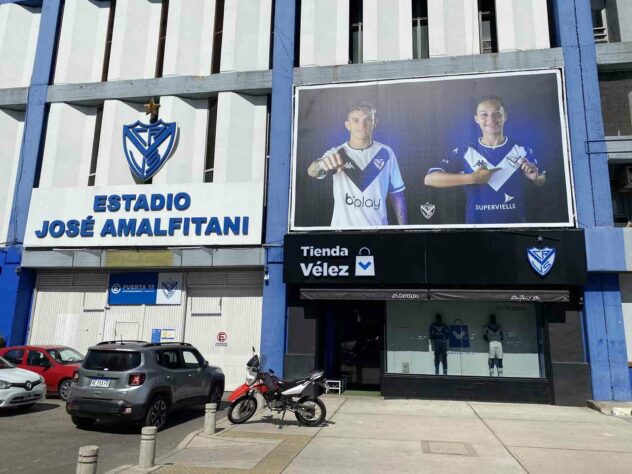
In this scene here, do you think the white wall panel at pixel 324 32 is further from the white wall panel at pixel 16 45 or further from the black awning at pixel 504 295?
the white wall panel at pixel 16 45

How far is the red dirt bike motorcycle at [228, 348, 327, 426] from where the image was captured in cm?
982

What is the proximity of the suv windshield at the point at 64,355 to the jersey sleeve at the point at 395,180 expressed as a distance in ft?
35.0

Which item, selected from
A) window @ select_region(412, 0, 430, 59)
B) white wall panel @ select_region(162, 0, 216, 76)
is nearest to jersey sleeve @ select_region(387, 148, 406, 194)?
window @ select_region(412, 0, 430, 59)

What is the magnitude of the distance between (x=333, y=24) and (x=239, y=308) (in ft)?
33.9

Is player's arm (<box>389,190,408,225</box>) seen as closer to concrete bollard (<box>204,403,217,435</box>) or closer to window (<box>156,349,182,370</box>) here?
window (<box>156,349,182,370</box>)

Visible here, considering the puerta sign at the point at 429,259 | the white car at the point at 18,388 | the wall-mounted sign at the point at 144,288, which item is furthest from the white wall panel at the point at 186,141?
the white car at the point at 18,388

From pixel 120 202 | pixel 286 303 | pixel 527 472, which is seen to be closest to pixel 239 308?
pixel 286 303

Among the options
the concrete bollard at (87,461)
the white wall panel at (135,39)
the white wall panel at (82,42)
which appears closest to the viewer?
the concrete bollard at (87,461)

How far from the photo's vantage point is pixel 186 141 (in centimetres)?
1747

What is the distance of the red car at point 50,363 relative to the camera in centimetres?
1341

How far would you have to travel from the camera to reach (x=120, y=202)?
16.9 metres

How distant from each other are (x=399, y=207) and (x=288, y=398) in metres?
7.24

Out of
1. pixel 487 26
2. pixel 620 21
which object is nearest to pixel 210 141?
pixel 487 26

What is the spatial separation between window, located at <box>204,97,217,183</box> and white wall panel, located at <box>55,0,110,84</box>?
4.79 metres
